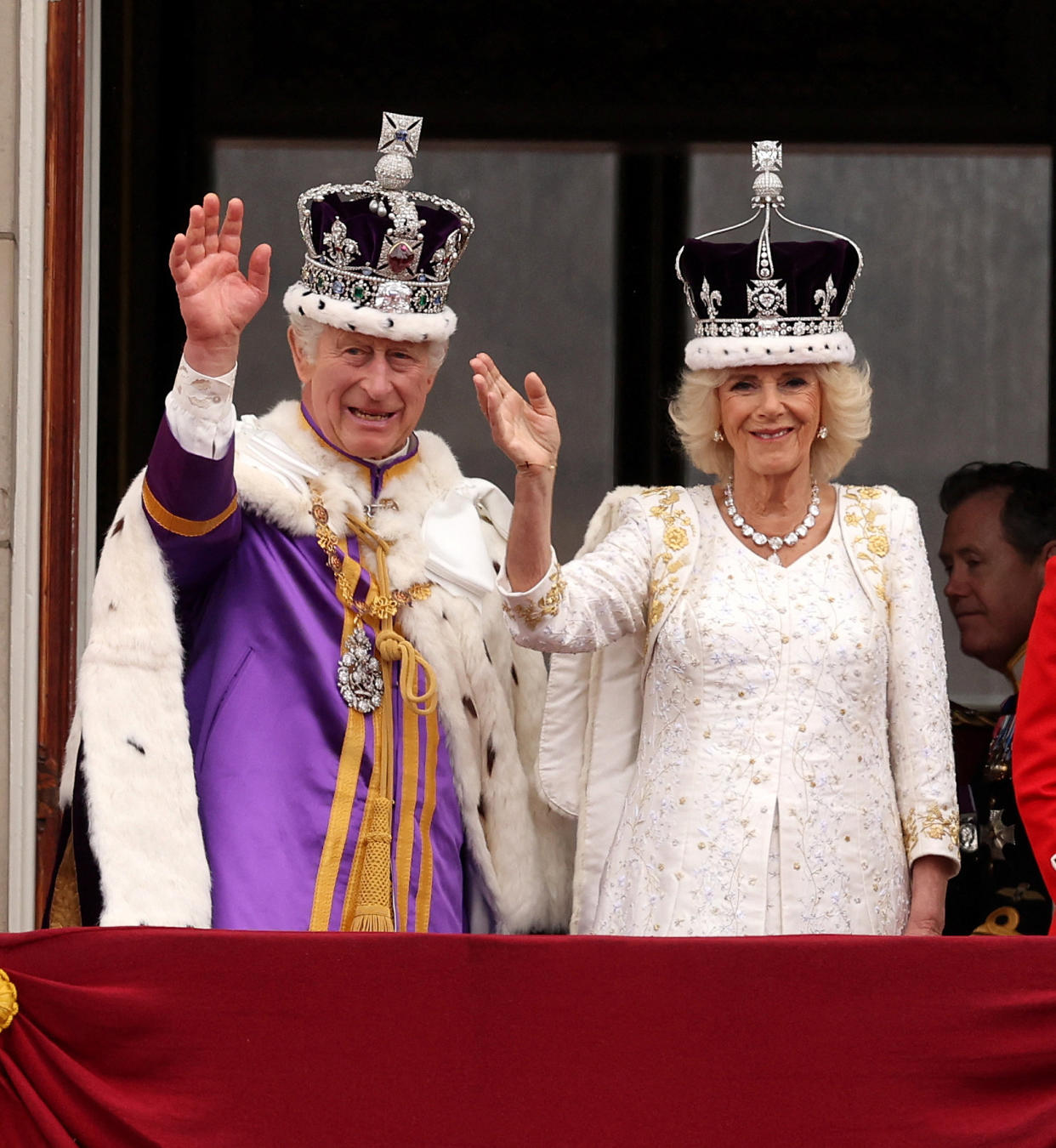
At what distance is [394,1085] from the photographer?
246 cm

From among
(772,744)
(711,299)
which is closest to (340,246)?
(711,299)

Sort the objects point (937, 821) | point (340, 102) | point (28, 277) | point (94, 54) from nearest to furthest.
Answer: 1. point (937, 821)
2. point (28, 277)
3. point (94, 54)
4. point (340, 102)

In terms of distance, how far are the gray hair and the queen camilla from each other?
39 cm

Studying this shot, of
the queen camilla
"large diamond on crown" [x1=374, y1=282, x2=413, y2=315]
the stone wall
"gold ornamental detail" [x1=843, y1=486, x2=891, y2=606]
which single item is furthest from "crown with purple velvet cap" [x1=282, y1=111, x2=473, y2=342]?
"gold ornamental detail" [x1=843, y1=486, x2=891, y2=606]

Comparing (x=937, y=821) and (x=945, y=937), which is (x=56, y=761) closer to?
(x=937, y=821)

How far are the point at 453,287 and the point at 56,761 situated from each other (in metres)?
1.95

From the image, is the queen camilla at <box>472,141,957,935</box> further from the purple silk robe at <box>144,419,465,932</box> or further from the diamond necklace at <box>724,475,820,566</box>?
the purple silk robe at <box>144,419,465,932</box>

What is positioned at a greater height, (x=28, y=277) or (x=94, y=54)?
(x=94, y=54)

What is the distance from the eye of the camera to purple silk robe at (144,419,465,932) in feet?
10.1

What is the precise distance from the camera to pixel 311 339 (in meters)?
3.39

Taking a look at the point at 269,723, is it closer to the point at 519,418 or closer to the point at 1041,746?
the point at 519,418

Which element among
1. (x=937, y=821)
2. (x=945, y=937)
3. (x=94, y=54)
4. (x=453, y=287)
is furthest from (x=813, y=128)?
(x=945, y=937)

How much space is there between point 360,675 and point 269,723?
17cm

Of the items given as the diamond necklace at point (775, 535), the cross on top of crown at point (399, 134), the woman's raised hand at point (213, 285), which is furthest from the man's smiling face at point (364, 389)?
the diamond necklace at point (775, 535)
